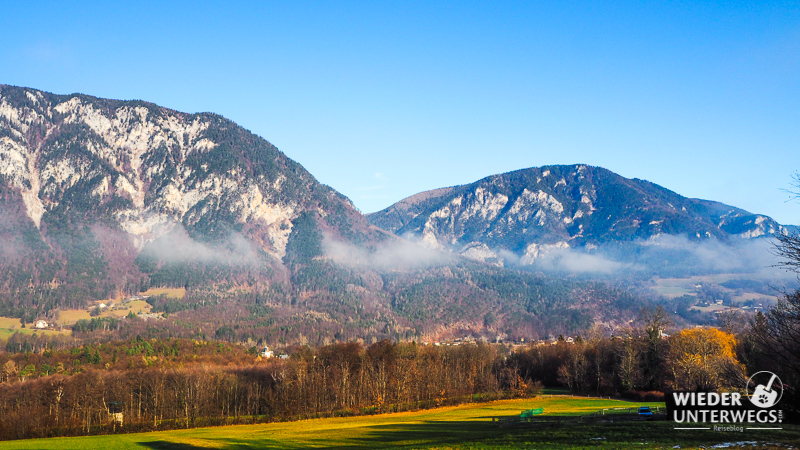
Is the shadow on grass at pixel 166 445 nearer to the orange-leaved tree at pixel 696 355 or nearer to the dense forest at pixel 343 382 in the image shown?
the dense forest at pixel 343 382

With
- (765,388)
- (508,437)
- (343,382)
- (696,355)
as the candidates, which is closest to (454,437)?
(508,437)

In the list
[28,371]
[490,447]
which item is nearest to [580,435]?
[490,447]

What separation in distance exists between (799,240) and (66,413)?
108825mm

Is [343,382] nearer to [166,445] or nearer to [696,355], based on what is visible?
[166,445]

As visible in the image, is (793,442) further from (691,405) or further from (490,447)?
(490,447)

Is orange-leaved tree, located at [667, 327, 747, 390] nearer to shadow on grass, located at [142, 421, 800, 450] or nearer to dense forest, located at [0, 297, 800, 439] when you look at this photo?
dense forest, located at [0, 297, 800, 439]

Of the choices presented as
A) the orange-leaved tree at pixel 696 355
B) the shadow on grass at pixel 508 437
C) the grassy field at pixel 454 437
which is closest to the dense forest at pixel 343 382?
the orange-leaved tree at pixel 696 355

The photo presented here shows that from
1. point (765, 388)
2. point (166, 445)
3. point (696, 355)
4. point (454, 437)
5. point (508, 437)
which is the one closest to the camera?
point (765, 388)

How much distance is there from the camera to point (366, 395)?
354ft

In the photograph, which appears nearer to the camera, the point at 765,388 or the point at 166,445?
the point at 765,388

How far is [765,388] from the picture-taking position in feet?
101

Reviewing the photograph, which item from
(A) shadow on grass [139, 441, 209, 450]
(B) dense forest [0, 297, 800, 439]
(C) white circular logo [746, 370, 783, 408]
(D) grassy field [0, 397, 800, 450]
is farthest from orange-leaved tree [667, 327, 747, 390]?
(A) shadow on grass [139, 441, 209, 450]

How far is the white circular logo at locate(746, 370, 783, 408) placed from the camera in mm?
30641

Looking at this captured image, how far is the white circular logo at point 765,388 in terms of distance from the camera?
3064 cm
